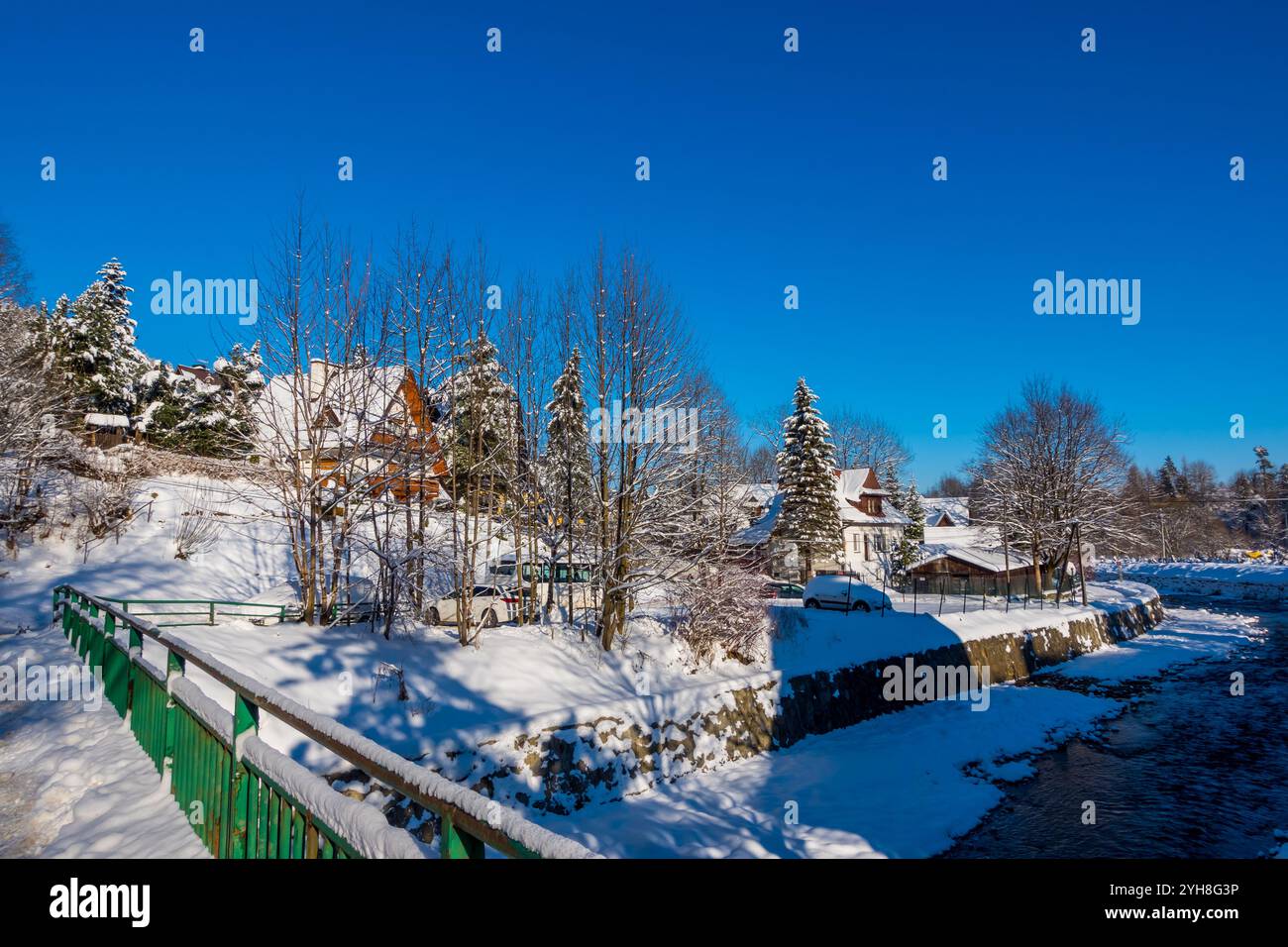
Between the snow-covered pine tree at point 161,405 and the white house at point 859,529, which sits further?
the white house at point 859,529

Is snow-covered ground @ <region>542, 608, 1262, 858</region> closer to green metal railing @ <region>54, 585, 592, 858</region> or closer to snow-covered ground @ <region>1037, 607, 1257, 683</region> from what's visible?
snow-covered ground @ <region>1037, 607, 1257, 683</region>

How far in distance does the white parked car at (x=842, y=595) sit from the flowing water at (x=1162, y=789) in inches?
362

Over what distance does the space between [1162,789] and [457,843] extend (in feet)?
50.8

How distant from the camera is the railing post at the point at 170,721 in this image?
16.6ft

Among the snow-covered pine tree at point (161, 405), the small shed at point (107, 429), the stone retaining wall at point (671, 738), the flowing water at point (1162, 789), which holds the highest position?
the snow-covered pine tree at point (161, 405)

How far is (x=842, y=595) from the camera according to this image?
28484 millimetres

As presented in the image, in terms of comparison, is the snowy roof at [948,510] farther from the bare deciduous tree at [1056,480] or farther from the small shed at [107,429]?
the small shed at [107,429]

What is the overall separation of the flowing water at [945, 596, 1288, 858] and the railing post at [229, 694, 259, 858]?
1018 cm

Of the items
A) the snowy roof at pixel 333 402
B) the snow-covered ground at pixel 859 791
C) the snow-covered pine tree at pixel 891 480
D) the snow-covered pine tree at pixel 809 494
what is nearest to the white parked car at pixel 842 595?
the snow-covered ground at pixel 859 791

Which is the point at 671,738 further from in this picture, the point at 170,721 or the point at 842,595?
the point at 842,595

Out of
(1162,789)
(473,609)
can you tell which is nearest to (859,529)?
(1162,789)

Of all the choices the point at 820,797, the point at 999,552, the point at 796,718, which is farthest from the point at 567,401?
the point at 999,552

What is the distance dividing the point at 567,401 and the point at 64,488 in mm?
19014

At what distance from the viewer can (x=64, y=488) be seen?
24.1 meters
